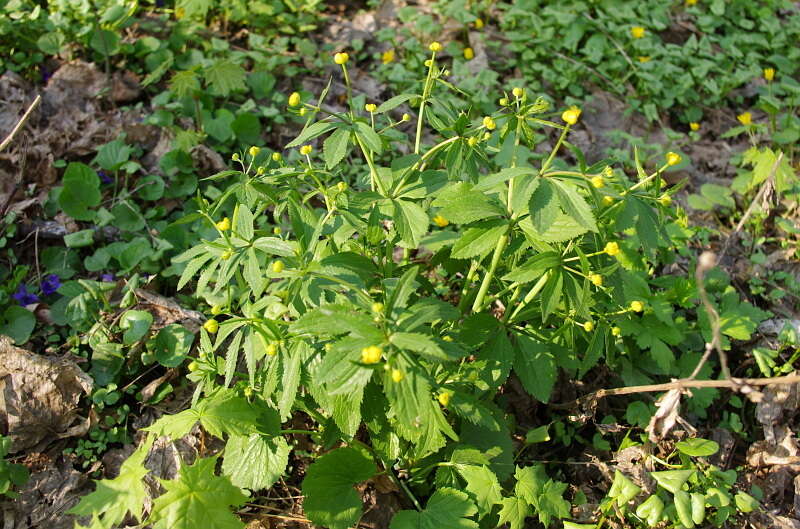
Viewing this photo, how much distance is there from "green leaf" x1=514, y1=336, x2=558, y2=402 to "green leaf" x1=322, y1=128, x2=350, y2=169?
2.77 feet

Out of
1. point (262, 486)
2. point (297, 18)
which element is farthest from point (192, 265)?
point (297, 18)

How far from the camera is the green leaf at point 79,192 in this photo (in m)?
3.10

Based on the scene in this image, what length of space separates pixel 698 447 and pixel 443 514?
0.97 m

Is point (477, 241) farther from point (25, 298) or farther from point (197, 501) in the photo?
point (25, 298)

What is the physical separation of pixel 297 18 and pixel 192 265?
310 centimetres

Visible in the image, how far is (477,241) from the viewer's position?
186 cm

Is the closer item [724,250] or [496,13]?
[724,250]

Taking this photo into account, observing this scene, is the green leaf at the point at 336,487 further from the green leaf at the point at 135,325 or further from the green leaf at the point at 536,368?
the green leaf at the point at 135,325

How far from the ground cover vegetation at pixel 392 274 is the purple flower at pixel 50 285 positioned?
0.08 ft

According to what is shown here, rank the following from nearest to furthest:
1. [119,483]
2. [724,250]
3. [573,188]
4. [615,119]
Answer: [573,188], [119,483], [724,250], [615,119]

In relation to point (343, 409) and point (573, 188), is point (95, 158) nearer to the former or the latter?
point (343, 409)

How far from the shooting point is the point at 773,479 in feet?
8.53

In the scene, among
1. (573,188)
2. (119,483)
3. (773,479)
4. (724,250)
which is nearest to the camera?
(573,188)

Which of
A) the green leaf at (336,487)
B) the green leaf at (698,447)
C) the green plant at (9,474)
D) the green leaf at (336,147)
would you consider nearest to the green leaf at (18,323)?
the green plant at (9,474)
